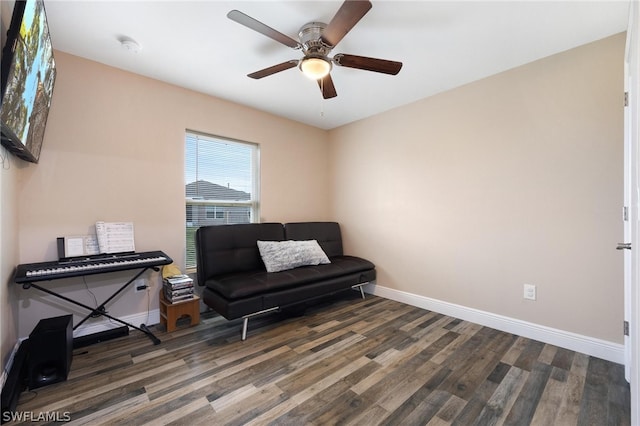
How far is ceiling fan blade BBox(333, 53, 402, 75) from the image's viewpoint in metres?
1.94

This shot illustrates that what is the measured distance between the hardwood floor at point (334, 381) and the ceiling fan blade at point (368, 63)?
220 centimetres

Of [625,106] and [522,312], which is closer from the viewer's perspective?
[625,106]

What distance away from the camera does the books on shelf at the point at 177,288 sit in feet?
8.35

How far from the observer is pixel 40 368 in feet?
5.68

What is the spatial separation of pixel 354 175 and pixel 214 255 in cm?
223

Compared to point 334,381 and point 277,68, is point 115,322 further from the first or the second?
point 277,68

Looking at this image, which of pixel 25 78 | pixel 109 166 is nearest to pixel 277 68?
pixel 25 78

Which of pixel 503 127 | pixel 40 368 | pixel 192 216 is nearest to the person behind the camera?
pixel 40 368

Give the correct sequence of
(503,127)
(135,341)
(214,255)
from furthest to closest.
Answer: (214,255)
(503,127)
(135,341)

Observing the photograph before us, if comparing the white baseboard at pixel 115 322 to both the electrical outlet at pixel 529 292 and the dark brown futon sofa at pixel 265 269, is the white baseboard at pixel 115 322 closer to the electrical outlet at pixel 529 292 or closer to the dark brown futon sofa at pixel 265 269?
the dark brown futon sofa at pixel 265 269

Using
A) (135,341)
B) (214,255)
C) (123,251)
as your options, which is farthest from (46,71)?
(135,341)

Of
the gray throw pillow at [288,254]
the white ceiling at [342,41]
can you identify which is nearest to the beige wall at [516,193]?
the white ceiling at [342,41]

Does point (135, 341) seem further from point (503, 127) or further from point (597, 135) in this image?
point (597, 135)
